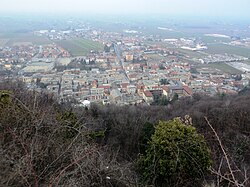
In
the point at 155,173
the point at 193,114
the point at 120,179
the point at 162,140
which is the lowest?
the point at 193,114

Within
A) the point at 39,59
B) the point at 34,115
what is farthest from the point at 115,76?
the point at 34,115

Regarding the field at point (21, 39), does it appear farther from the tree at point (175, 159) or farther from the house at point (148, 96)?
the tree at point (175, 159)

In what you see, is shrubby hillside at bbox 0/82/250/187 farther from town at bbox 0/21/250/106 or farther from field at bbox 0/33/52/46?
field at bbox 0/33/52/46

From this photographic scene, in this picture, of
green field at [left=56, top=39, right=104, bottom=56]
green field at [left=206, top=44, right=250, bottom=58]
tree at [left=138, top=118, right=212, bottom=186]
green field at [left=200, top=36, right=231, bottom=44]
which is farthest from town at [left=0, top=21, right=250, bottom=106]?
tree at [left=138, top=118, right=212, bottom=186]

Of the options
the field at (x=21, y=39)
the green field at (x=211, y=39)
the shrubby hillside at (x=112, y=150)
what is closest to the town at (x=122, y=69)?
the field at (x=21, y=39)

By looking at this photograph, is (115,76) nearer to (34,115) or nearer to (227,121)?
(227,121)
